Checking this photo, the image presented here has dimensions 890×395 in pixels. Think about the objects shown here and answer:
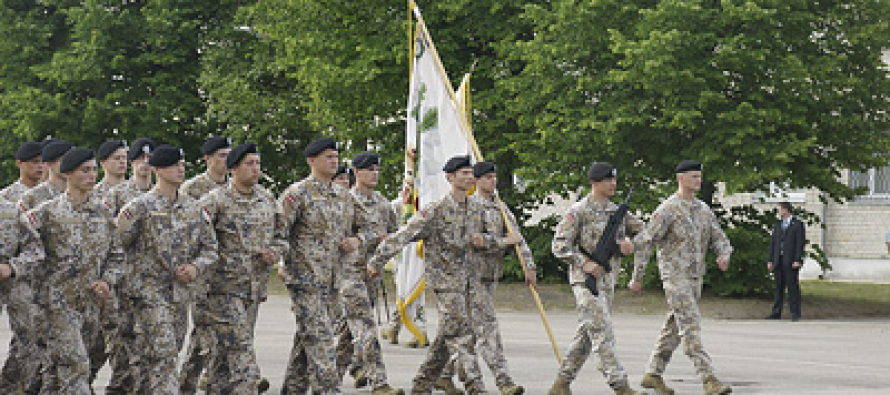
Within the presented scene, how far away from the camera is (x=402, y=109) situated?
97.0ft

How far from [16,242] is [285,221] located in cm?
214

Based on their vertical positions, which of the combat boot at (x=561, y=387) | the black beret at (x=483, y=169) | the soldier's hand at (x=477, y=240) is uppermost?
the black beret at (x=483, y=169)

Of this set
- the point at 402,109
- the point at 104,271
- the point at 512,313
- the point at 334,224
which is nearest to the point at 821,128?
the point at 512,313

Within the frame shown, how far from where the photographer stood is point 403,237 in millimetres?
11672

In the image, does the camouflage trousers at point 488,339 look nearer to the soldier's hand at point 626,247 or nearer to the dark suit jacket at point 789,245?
the soldier's hand at point 626,247

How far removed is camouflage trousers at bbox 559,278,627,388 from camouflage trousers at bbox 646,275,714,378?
91cm

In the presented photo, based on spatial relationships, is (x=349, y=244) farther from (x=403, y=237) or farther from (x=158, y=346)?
(x=158, y=346)

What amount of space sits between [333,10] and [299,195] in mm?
18553

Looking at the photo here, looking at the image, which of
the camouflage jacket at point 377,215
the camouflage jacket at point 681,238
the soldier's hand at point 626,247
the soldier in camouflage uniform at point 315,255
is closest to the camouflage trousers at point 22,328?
the soldier in camouflage uniform at point 315,255

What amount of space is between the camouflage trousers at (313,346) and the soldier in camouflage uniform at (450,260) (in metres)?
0.82

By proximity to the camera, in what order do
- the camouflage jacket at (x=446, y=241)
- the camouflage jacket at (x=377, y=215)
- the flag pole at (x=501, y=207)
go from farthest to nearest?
the camouflage jacket at (x=377, y=215) < the flag pole at (x=501, y=207) < the camouflage jacket at (x=446, y=241)

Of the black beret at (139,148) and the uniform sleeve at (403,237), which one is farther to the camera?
the black beret at (139,148)

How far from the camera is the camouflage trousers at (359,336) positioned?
12.1 metres

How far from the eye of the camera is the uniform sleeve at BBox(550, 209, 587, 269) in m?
12.1
